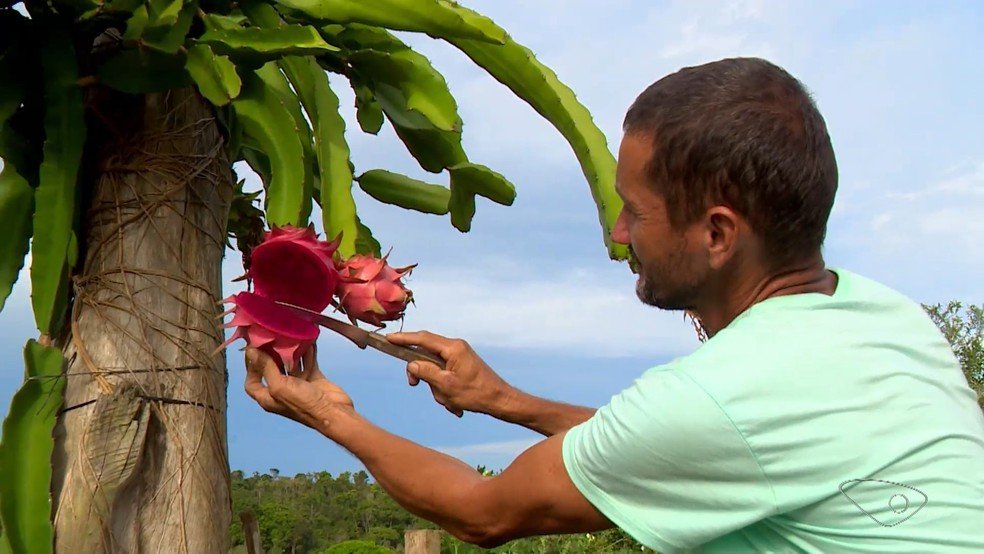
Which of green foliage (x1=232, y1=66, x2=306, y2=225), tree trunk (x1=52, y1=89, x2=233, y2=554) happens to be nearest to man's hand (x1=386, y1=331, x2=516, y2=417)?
green foliage (x1=232, y1=66, x2=306, y2=225)

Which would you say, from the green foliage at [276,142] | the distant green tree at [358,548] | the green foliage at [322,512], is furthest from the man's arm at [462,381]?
the green foliage at [322,512]

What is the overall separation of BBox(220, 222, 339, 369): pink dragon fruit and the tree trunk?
729 mm

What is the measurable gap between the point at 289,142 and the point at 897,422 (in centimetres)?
134

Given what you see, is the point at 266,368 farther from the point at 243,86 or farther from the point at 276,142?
the point at 243,86

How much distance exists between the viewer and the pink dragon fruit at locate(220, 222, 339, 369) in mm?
1301

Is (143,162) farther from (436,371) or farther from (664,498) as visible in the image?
(664,498)

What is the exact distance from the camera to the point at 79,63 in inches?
83.1

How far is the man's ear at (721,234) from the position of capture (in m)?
1.07

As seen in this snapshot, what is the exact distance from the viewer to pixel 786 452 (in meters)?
0.97

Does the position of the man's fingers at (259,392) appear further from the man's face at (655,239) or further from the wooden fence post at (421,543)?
the wooden fence post at (421,543)

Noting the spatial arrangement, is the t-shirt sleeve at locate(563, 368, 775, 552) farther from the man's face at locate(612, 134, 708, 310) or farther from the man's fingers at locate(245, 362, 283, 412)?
the man's fingers at locate(245, 362, 283, 412)

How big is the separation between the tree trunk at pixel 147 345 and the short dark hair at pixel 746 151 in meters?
1.21

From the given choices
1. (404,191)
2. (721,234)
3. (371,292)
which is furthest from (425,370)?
(404,191)

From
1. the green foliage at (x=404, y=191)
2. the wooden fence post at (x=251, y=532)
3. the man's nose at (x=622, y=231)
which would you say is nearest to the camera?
the man's nose at (x=622, y=231)
